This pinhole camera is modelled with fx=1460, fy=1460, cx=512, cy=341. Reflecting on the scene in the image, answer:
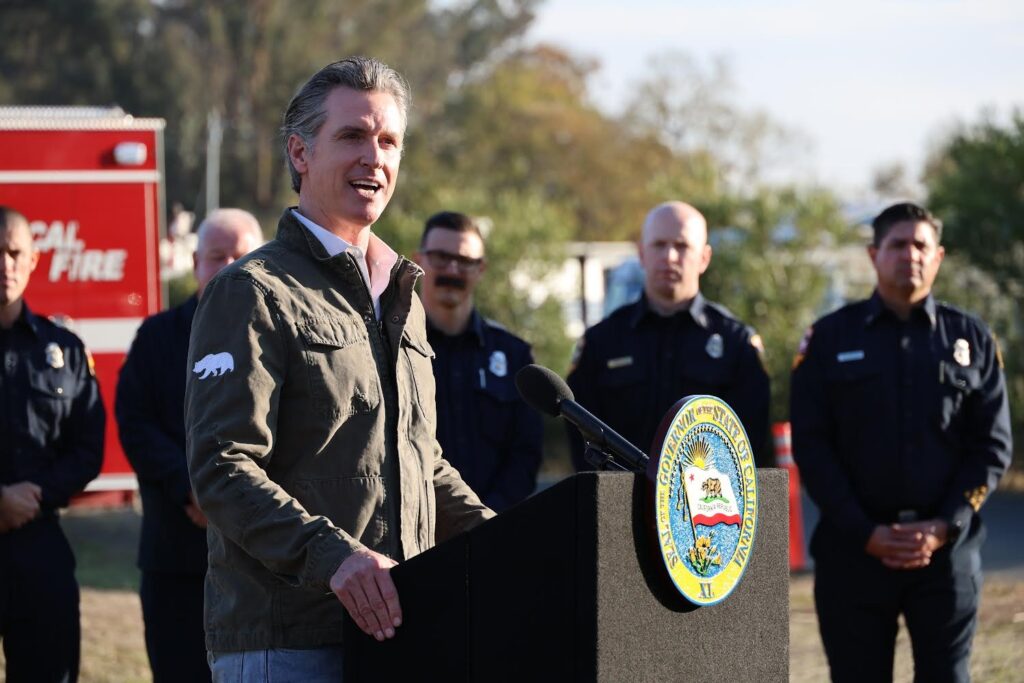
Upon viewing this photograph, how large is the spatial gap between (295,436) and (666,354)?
3408 mm

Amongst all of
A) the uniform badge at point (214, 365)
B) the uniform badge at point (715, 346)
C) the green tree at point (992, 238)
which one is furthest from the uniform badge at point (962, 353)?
the green tree at point (992, 238)

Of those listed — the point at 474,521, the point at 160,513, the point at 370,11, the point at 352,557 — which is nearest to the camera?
the point at 352,557

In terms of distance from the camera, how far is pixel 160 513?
565cm

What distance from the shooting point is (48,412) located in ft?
18.2

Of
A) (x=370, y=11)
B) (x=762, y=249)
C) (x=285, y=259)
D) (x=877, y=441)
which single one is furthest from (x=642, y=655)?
(x=370, y=11)

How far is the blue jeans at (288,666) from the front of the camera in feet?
9.19

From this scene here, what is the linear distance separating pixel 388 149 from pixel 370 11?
4384cm

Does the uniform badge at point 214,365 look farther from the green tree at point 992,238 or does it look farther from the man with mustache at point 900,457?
the green tree at point 992,238

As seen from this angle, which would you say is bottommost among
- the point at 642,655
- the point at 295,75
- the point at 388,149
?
the point at 642,655

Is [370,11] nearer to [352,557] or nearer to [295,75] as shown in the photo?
[295,75]

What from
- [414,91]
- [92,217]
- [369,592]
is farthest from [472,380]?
[414,91]

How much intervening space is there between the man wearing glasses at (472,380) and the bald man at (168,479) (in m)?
0.76

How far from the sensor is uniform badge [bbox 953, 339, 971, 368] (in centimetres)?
573

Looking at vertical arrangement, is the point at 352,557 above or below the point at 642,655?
above
